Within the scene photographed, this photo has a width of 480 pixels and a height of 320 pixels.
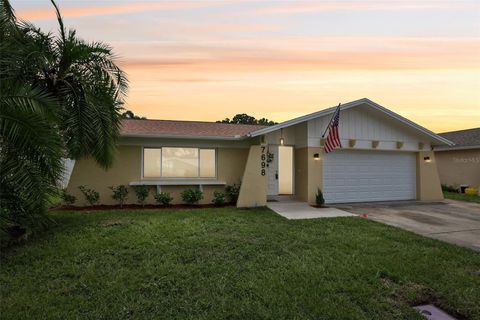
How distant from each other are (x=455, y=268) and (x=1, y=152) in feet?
24.9

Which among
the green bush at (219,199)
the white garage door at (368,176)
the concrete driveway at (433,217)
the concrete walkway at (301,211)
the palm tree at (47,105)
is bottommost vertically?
the concrete driveway at (433,217)

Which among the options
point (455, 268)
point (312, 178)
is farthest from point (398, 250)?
point (312, 178)

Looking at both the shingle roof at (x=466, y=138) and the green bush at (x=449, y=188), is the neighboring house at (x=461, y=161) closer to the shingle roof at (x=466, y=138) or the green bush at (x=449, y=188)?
the shingle roof at (x=466, y=138)

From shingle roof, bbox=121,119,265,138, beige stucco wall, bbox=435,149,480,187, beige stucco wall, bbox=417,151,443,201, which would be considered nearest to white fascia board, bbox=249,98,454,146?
beige stucco wall, bbox=417,151,443,201

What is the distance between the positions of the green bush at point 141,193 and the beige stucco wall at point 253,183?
353 cm

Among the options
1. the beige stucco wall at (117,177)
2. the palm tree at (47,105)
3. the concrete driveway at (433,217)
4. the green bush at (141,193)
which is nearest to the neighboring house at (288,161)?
the beige stucco wall at (117,177)

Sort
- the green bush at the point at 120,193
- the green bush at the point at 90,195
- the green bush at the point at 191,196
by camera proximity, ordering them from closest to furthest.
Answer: the green bush at the point at 90,195
the green bush at the point at 120,193
the green bush at the point at 191,196

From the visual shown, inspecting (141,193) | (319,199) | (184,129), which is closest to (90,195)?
(141,193)

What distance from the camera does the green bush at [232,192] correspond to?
1070cm

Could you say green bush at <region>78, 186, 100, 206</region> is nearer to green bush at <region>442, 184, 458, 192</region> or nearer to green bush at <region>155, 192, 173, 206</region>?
green bush at <region>155, 192, 173, 206</region>

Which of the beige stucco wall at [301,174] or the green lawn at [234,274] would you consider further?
the beige stucco wall at [301,174]

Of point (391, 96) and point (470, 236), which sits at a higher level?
point (391, 96)

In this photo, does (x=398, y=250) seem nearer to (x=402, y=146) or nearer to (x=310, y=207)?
(x=310, y=207)

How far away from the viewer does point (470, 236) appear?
20.5ft
